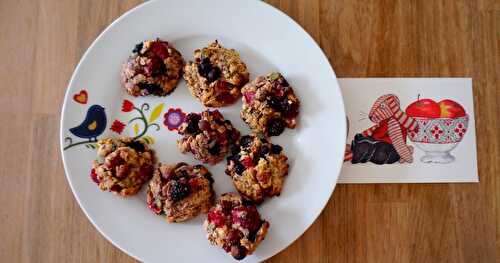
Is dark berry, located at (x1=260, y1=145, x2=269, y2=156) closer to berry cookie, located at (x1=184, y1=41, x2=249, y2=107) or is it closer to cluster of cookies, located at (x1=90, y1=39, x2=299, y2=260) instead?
cluster of cookies, located at (x1=90, y1=39, x2=299, y2=260)

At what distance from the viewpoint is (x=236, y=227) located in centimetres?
137

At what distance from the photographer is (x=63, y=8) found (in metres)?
1.66

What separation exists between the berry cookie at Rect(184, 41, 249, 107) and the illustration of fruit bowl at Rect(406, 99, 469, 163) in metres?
0.70

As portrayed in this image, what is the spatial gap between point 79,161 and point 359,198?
41.3 inches

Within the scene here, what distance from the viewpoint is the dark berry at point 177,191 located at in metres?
1.38

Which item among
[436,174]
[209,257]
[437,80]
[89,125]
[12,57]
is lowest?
[209,257]

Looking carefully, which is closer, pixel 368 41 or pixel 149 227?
pixel 149 227

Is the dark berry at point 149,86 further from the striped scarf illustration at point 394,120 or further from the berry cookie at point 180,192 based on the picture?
the striped scarf illustration at point 394,120

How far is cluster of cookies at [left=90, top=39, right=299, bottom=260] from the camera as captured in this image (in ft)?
4.59

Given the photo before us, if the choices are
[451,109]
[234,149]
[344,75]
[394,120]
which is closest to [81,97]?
[234,149]

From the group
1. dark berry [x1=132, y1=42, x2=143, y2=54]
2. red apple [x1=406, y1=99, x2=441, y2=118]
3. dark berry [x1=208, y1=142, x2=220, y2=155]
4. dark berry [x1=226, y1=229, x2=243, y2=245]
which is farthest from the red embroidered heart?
→ red apple [x1=406, y1=99, x2=441, y2=118]

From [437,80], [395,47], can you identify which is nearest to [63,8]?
[395,47]

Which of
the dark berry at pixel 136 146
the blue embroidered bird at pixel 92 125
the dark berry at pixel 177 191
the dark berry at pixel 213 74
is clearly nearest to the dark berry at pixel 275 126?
the dark berry at pixel 213 74

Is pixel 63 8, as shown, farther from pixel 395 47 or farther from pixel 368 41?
pixel 395 47
